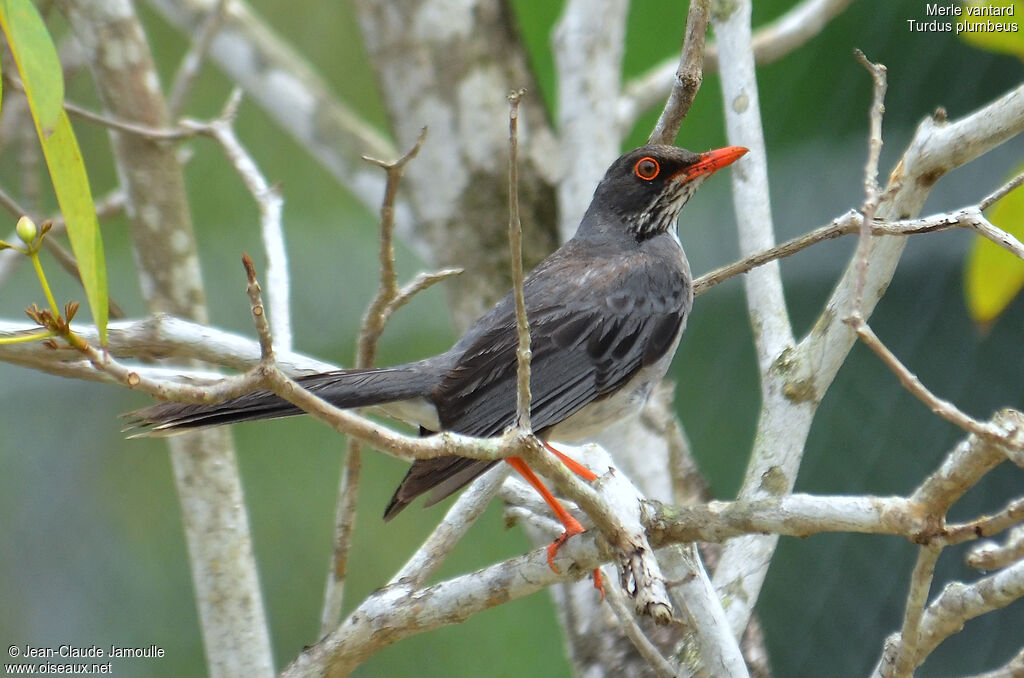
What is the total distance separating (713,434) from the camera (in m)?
6.11

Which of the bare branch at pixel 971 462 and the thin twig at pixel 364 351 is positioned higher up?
the thin twig at pixel 364 351

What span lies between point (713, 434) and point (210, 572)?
10.5ft

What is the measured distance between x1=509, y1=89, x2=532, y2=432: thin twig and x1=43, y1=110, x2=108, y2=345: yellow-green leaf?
0.73 m

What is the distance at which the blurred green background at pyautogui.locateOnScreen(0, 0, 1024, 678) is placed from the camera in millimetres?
5449

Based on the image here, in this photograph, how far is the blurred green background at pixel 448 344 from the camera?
545 centimetres

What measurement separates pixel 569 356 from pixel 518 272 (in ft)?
5.30

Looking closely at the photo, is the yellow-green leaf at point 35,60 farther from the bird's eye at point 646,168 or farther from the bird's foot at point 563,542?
the bird's eye at point 646,168

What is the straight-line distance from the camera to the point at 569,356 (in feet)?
12.0

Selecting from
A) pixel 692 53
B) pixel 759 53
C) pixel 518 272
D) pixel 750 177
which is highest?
pixel 759 53

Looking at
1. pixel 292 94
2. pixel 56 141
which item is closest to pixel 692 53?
pixel 56 141

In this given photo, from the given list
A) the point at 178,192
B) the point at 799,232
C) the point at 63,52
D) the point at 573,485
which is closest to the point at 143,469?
the point at 63,52

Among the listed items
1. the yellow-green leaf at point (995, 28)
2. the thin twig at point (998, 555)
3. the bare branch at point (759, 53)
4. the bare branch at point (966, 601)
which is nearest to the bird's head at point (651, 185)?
the yellow-green leaf at point (995, 28)

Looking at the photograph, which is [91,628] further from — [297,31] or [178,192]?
[297,31]

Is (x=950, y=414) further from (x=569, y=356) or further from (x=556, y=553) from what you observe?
(x=569, y=356)
